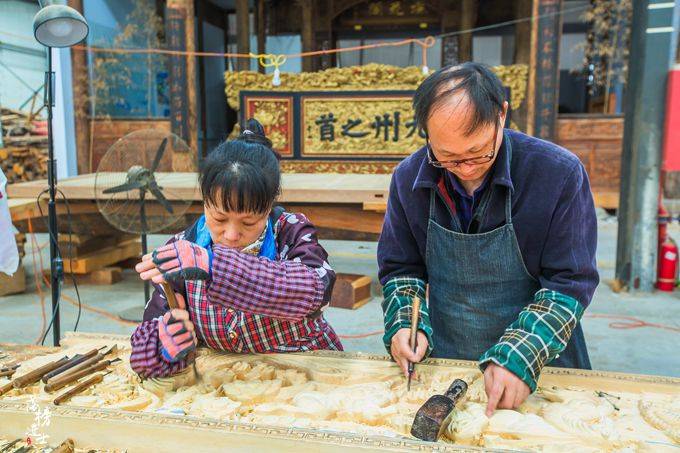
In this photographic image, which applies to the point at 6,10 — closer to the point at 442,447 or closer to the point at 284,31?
the point at 284,31

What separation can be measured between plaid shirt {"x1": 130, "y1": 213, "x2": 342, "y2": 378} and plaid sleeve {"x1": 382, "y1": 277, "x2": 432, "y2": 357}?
0.25m

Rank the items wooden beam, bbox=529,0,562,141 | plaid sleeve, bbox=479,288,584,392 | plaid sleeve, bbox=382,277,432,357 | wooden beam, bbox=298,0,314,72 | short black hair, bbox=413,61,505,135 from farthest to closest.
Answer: wooden beam, bbox=298,0,314,72
wooden beam, bbox=529,0,562,141
plaid sleeve, bbox=382,277,432,357
plaid sleeve, bbox=479,288,584,392
short black hair, bbox=413,61,505,135

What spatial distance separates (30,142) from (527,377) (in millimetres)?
8682

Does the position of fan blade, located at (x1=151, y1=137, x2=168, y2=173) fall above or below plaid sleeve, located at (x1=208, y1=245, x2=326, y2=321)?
above

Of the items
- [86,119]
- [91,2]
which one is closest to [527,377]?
[86,119]

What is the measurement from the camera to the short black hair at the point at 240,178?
142 centimetres

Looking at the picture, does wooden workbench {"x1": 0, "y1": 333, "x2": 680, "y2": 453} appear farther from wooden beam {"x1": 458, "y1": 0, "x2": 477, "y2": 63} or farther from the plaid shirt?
wooden beam {"x1": 458, "y1": 0, "x2": 477, "y2": 63}

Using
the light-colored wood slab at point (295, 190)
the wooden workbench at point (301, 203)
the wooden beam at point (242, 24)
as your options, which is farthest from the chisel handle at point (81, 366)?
the wooden beam at point (242, 24)

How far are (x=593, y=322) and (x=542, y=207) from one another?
123 inches

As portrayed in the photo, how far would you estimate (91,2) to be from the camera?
27.9ft

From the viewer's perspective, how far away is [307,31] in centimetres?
1011

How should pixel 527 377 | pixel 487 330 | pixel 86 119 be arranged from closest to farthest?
pixel 527 377 → pixel 487 330 → pixel 86 119

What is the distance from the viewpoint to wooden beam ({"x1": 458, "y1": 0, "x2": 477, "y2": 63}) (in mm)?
9477

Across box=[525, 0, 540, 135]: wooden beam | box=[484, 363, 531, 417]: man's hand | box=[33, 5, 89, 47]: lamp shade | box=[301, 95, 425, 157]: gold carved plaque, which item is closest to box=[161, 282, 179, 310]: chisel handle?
box=[484, 363, 531, 417]: man's hand
